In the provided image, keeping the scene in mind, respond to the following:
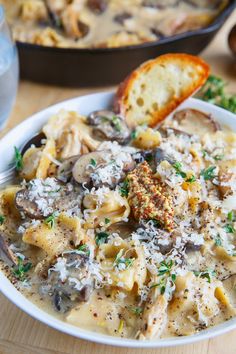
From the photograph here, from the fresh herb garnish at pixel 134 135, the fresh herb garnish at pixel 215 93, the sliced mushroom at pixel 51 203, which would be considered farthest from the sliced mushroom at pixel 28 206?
the fresh herb garnish at pixel 215 93

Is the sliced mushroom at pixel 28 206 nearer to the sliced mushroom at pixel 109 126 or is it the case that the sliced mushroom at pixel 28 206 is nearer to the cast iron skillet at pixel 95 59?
the sliced mushroom at pixel 109 126

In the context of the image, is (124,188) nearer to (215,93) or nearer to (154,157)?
(154,157)

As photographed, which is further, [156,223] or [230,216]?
[230,216]

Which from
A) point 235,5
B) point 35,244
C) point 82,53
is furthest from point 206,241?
point 235,5

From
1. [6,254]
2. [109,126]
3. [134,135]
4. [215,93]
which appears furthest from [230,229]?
[215,93]

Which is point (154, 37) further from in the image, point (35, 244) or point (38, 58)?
point (35, 244)


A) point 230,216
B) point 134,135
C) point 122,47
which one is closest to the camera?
point 230,216
